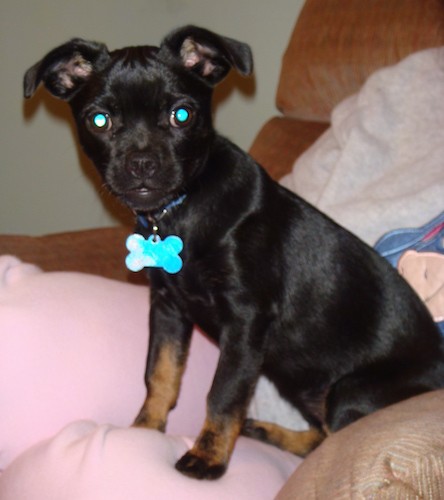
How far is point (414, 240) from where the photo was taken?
6.85ft

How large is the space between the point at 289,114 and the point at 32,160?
4.43 ft

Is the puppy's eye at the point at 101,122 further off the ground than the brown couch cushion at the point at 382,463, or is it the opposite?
the puppy's eye at the point at 101,122

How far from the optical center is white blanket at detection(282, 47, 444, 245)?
221 cm

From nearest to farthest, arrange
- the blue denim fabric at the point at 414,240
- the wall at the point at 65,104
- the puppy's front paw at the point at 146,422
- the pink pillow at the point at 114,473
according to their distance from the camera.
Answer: the pink pillow at the point at 114,473, the puppy's front paw at the point at 146,422, the blue denim fabric at the point at 414,240, the wall at the point at 65,104

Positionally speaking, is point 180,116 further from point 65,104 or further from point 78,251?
point 65,104

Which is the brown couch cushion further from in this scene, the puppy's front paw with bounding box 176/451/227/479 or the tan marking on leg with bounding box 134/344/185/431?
the tan marking on leg with bounding box 134/344/185/431

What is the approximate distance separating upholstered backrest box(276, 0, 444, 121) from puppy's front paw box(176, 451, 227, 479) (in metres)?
1.58

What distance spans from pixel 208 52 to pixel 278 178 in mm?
979

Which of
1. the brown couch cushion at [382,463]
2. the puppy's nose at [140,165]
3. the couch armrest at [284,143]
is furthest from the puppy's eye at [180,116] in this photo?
the couch armrest at [284,143]

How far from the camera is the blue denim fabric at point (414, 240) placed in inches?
80.3

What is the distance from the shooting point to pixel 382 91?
241cm

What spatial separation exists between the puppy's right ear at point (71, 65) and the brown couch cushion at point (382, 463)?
1.07m

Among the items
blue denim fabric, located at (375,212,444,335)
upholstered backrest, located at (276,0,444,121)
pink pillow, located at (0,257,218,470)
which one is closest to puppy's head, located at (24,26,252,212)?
pink pillow, located at (0,257,218,470)

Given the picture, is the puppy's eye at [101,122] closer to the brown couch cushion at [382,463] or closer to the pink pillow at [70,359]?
the pink pillow at [70,359]
